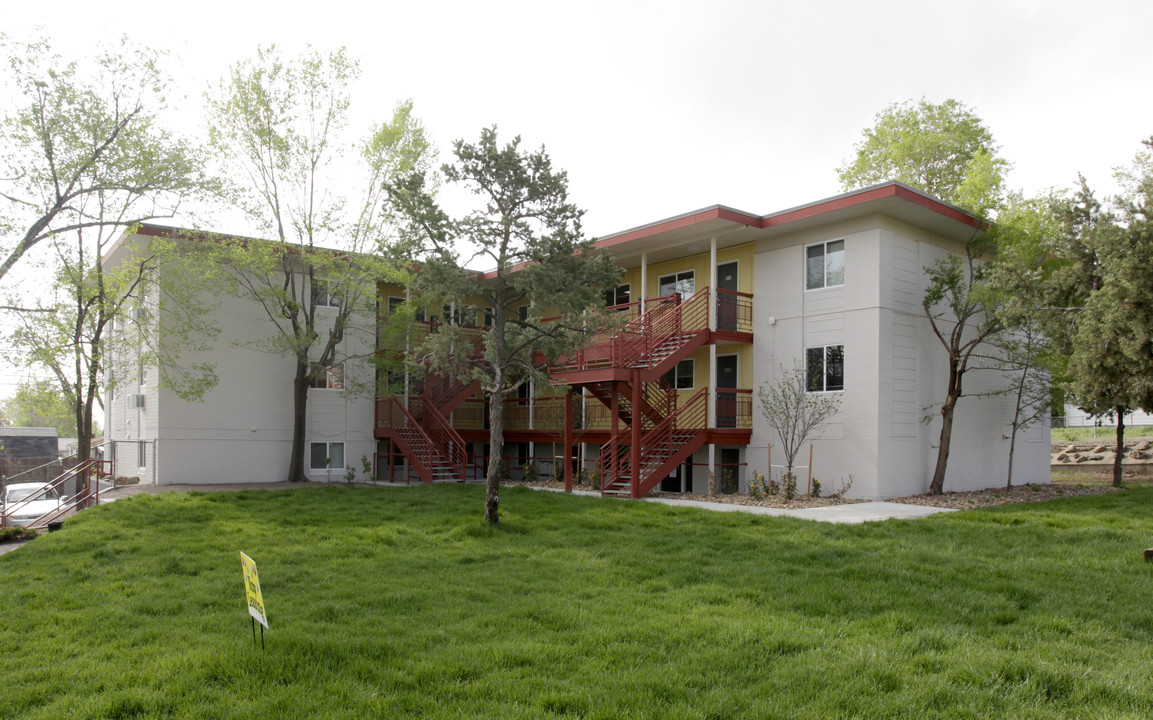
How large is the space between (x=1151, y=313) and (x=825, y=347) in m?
6.05

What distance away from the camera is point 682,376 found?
20734mm

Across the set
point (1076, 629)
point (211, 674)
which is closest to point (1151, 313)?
point (1076, 629)

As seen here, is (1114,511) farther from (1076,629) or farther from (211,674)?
(211,674)

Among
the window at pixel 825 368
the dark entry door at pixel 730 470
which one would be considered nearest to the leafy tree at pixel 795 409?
the window at pixel 825 368

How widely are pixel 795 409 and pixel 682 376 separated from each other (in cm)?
472

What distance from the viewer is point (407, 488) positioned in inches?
741

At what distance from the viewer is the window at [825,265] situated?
17516mm

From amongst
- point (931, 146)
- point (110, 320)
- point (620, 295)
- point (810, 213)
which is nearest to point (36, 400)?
point (110, 320)

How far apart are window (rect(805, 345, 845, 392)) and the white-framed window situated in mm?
12101

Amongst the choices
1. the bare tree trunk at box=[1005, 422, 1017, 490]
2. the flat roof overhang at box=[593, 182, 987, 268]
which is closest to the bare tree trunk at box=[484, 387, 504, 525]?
the flat roof overhang at box=[593, 182, 987, 268]

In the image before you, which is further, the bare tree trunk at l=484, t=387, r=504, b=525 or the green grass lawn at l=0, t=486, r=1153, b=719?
the bare tree trunk at l=484, t=387, r=504, b=525

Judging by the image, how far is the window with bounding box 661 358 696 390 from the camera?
20516mm

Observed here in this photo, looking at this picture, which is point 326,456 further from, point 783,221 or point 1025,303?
point 1025,303

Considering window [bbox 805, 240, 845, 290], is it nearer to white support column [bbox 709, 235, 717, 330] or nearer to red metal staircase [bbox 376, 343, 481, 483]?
white support column [bbox 709, 235, 717, 330]
